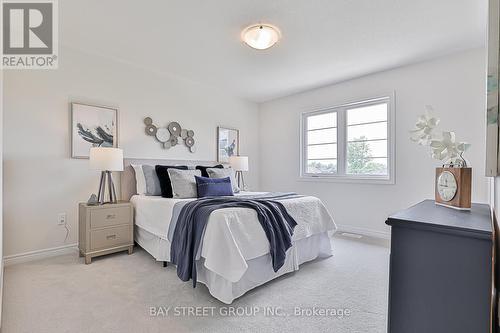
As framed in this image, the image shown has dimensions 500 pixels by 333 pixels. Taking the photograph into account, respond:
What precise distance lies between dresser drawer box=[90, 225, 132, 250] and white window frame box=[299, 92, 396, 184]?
9.75 feet

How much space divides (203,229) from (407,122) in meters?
3.10

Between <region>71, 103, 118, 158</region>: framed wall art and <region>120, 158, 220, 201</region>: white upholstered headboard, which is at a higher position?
<region>71, 103, 118, 158</region>: framed wall art

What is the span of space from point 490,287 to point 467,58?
332 cm

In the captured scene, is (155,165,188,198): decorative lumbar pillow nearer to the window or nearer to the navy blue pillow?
the navy blue pillow

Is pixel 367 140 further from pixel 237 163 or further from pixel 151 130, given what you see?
pixel 151 130

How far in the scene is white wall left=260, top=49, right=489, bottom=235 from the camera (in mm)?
2939

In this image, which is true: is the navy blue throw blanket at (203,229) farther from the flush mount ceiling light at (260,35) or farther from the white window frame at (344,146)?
the white window frame at (344,146)

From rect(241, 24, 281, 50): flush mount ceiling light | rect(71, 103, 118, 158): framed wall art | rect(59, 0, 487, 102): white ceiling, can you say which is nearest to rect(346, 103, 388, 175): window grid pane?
rect(59, 0, 487, 102): white ceiling

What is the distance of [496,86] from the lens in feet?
2.44

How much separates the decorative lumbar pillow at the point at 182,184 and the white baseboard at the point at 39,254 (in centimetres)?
137

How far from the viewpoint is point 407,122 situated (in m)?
3.42

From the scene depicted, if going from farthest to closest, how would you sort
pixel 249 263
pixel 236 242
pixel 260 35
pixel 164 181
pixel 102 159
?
pixel 164 181 → pixel 102 159 → pixel 260 35 → pixel 249 263 → pixel 236 242

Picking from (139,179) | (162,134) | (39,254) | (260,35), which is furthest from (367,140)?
(39,254)

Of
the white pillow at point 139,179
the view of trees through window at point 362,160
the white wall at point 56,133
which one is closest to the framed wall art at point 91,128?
the white wall at point 56,133
